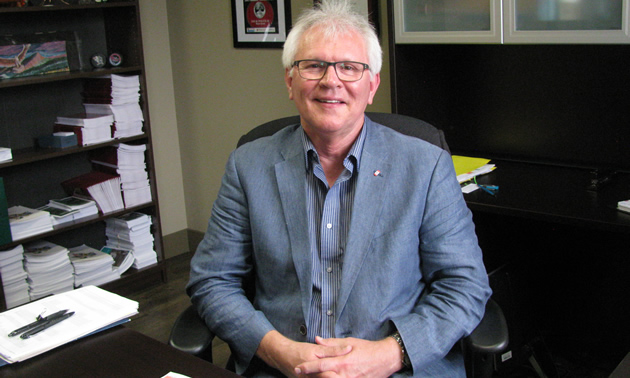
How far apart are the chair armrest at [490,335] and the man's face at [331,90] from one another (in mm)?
573

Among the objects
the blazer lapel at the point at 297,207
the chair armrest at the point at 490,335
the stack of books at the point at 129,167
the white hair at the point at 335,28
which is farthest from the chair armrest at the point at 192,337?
the stack of books at the point at 129,167

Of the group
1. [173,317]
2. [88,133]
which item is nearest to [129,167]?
[88,133]

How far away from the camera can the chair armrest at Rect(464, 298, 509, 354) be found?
1377 mm

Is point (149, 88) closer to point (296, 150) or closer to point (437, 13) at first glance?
point (437, 13)

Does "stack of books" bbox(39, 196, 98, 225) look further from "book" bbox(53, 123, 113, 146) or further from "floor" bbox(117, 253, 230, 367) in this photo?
"floor" bbox(117, 253, 230, 367)

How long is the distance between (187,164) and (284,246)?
2.52m

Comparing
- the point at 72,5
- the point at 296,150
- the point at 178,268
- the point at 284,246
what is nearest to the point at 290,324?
the point at 284,246

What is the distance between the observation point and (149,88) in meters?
3.80

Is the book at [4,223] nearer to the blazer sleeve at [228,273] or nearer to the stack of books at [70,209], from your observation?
the stack of books at [70,209]

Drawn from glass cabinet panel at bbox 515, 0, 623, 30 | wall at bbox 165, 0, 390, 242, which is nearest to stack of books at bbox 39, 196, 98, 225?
wall at bbox 165, 0, 390, 242

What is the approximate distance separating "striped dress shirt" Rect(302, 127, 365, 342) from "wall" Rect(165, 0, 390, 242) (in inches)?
68.1

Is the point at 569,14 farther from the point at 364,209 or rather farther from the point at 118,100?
the point at 118,100

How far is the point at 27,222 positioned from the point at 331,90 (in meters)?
2.06

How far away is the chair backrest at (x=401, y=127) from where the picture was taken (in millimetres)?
1744
